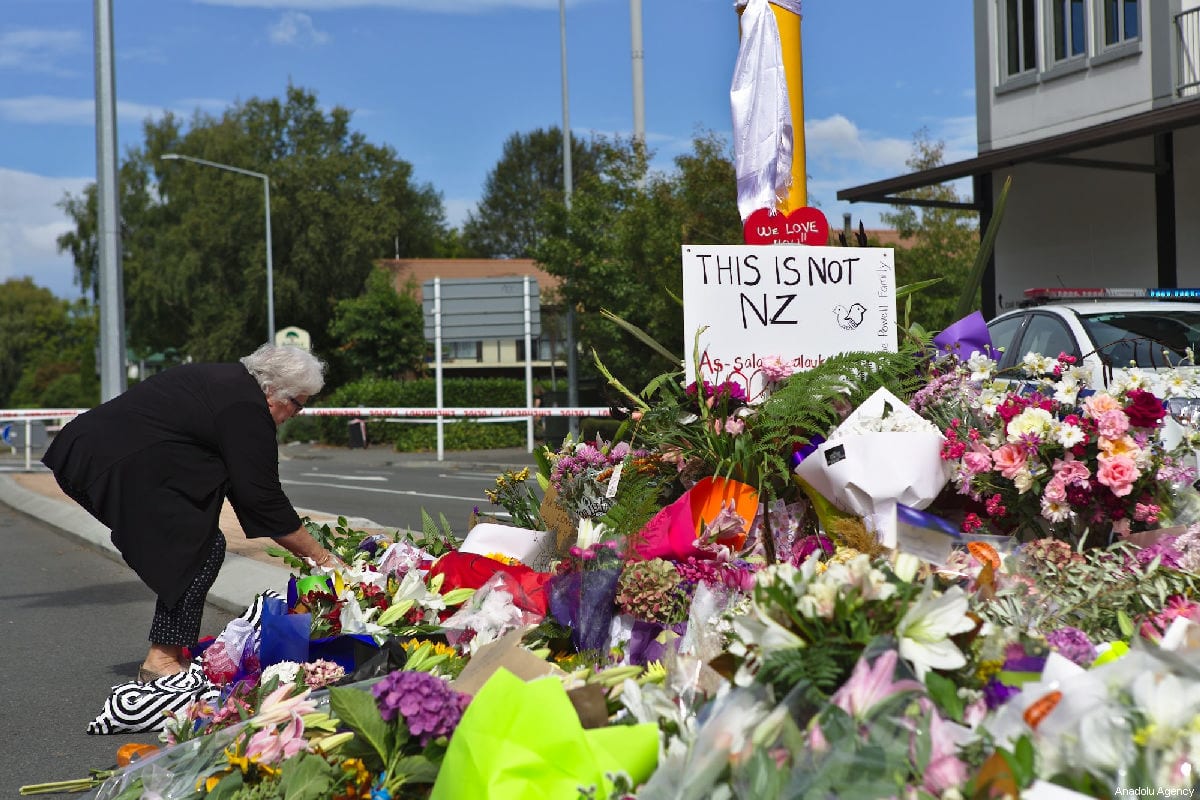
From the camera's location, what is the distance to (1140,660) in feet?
6.59

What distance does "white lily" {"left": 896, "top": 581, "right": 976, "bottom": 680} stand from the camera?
2068 mm

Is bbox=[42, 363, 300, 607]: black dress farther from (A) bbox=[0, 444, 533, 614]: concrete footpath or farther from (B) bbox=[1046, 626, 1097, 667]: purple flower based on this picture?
(B) bbox=[1046, 626, 1097, 667]: purple flower

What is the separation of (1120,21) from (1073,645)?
16.0 m

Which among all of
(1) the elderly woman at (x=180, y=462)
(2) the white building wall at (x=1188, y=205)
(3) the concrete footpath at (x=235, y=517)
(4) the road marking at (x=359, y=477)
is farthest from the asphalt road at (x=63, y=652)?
(2) the white building wall at (x=1188, y=205)

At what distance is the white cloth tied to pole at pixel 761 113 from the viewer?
15.4 feet

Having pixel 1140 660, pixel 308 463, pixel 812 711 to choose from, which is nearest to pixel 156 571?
pixel 812 711

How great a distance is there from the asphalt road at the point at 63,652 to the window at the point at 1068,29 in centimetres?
1402

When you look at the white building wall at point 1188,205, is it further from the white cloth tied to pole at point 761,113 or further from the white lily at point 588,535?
the white lily at point 588,535

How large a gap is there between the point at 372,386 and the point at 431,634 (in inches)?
1216

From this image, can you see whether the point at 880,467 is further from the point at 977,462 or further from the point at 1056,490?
the point at 1056,490

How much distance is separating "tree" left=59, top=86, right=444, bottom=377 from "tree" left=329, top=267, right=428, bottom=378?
20.4ft

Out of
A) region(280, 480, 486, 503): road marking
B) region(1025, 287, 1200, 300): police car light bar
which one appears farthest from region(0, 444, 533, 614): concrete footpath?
region(1025, 287, 1200, 300): police car light bar

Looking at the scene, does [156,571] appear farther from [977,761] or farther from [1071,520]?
[977,761]

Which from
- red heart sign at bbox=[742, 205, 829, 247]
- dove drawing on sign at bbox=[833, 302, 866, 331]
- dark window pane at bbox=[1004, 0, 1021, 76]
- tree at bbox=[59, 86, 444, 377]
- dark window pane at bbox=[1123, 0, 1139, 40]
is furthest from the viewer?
tree at bbox=[59, 86, 444, 377]
